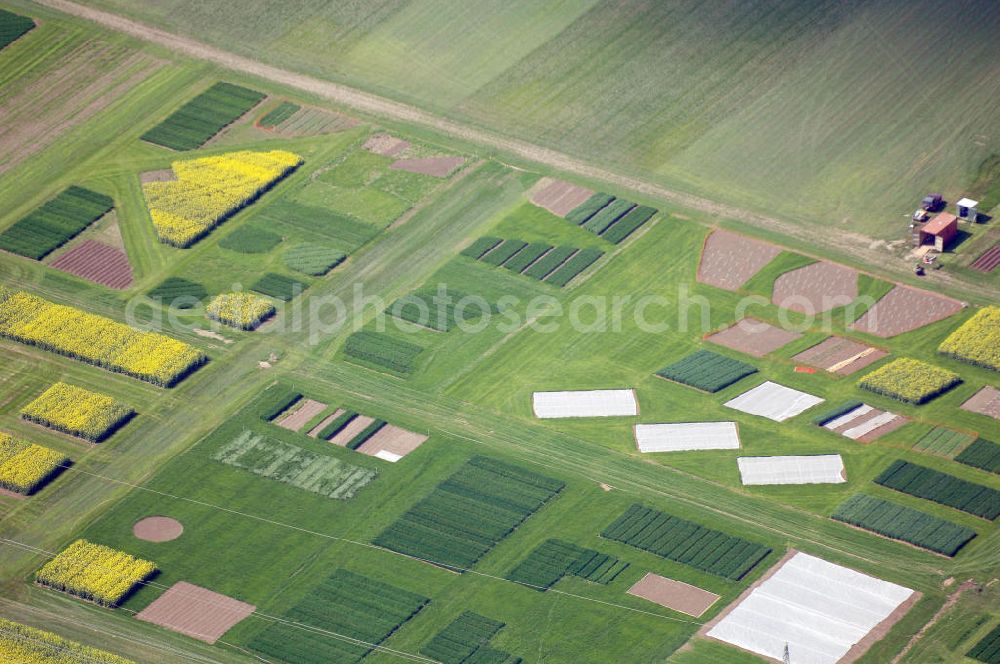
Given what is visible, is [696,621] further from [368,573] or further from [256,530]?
[256,530]

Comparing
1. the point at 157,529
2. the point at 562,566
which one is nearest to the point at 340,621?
the point at 562,566

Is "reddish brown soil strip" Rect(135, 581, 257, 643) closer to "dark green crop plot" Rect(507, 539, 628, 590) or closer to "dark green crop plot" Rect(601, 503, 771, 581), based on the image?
"dark green crop plot" Rect(507, 539, 628, 590)

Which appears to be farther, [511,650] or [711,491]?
[711,491]

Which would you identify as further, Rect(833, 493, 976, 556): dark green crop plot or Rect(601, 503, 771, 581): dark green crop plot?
Rect(833, 493, 976, 556): dark green crop plot

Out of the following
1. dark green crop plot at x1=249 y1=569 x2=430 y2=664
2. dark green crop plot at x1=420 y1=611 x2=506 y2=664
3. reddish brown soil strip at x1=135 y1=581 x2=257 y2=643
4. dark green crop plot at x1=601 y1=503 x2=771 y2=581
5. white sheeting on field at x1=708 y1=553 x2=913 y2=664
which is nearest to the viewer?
white sheeting on field at x1=708 y1=553 x2=913 y2=664

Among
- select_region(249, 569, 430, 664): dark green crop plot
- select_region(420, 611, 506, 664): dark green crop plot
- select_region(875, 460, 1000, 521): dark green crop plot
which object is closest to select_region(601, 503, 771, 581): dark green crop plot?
select_region(420, 611, 506, 664): dark green crop plot

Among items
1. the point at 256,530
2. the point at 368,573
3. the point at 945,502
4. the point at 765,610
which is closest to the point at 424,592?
the point at 368,573

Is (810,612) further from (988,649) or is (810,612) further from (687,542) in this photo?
(988,649)
